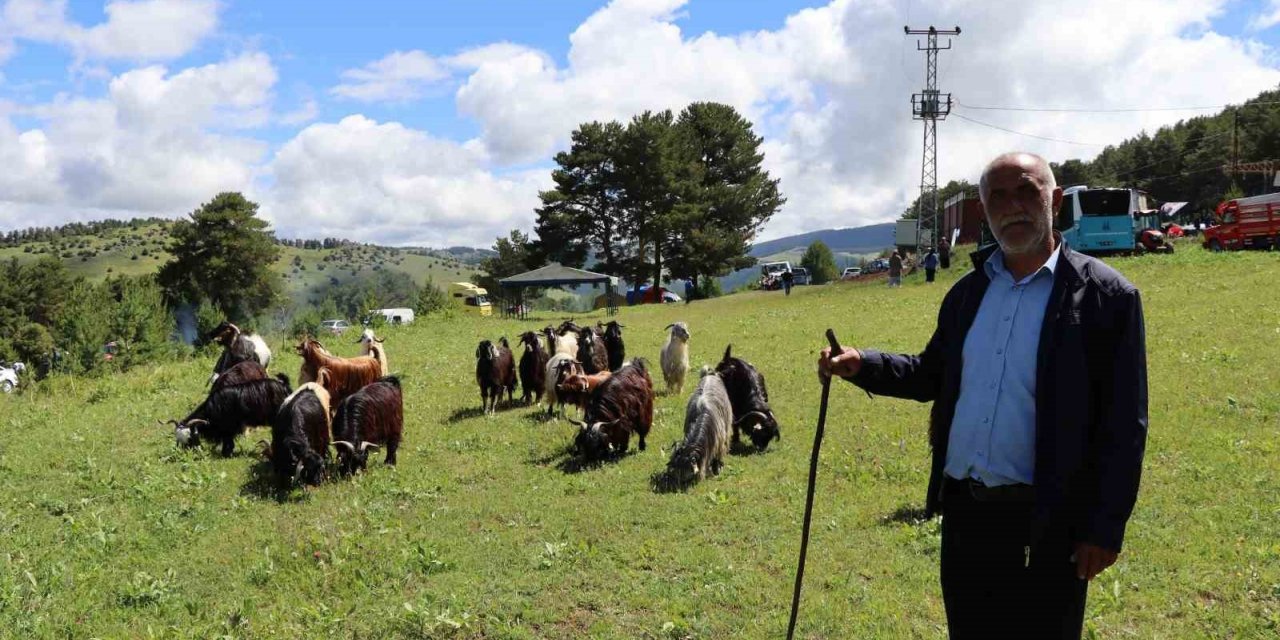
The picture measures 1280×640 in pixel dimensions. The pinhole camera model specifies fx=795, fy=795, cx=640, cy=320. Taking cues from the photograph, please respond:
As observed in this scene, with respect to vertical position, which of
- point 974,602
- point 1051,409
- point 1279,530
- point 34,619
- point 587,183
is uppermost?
point 587,183

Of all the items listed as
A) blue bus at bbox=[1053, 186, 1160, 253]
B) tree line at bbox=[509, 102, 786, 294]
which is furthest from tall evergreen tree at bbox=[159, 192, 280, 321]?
blue bus at bbox=[1053, 186, 1160, 253]

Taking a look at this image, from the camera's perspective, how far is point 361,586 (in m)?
7.18

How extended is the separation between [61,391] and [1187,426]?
91.4 ft

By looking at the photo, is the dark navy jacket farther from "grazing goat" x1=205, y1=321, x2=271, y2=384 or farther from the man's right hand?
"grazing goat" x1=205, y1=321, x2=271, y2=384

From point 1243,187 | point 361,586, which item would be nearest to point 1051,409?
point 361,586

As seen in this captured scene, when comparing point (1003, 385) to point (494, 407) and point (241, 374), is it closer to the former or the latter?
point (494, 407)

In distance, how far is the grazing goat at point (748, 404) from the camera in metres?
11.1

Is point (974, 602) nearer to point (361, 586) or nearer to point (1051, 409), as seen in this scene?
point (1051, 409)

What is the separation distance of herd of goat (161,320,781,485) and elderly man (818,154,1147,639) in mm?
6514

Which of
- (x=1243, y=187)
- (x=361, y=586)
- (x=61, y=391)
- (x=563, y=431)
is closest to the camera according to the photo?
(x=361, y=586)

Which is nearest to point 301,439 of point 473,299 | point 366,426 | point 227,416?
point 366,426

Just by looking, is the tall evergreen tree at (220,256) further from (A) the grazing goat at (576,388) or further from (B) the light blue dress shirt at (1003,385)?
(B) the light blue dress shirt at (1003,385)

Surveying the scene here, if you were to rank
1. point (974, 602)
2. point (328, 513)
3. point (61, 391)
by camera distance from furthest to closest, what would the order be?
1. point (61, 391)
2. point (328, 513)
3. point (974, 602)

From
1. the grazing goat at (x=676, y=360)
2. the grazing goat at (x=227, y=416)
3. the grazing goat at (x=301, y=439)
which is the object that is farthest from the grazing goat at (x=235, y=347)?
the grazing goat at (x=676, y=360)
